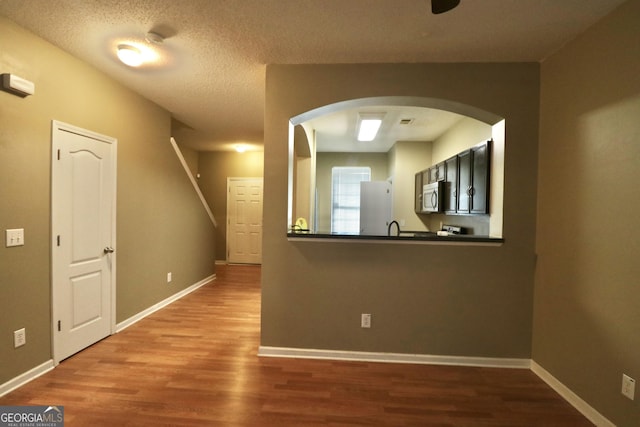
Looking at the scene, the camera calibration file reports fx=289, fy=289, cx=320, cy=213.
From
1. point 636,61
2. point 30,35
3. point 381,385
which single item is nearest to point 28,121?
point 30,35

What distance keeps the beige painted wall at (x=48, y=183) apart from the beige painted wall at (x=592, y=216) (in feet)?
13.6

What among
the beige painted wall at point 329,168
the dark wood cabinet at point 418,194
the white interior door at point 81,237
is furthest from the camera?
the beige painted wall at point 329,168

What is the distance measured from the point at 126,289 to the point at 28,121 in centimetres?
194

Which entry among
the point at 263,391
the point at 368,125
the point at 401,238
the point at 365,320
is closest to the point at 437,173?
the point at 368,125

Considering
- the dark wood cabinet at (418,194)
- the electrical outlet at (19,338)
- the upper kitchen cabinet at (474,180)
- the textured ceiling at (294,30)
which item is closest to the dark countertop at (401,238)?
the upper kitchen cabinet at (474,180)

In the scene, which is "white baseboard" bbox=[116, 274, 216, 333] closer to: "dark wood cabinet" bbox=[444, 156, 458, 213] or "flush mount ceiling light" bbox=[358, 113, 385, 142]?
"flush mount ceiling light" bbox=[358, 113, 385, 142]

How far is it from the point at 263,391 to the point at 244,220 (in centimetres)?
544

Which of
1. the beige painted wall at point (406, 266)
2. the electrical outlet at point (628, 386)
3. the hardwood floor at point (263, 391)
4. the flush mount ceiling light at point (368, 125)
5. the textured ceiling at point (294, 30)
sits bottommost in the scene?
the hardwood floor at point (263, 391)

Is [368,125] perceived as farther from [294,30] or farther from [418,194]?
[294,30]

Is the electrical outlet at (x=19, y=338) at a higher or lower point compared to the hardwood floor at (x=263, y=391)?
higher

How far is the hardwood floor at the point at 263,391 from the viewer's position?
75.8 inches

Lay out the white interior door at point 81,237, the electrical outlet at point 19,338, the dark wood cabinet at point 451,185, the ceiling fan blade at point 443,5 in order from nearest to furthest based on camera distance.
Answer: the ceiling fan blade at point 443,5
the electrical outlet at point 19,338
the white interior door at point 81,237
the dark wood cabinet at point 451,185

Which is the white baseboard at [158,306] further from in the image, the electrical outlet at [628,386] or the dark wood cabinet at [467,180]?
the electrical outlet at [628,386]

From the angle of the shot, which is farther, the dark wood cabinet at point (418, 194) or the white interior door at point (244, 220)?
the white interior door at point (244, 220)
